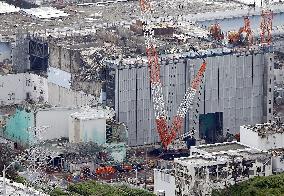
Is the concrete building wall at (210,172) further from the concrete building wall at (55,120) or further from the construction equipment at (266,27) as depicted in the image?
the construction equipment at (266,27)

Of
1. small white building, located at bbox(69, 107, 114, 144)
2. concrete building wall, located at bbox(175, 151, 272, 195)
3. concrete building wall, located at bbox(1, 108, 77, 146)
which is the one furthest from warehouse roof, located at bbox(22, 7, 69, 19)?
concrete building wall, located at bbox(175, 151, 272, 195)

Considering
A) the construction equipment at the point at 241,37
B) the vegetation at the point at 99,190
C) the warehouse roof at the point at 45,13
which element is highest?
the warehouse roof at the point at 45,13

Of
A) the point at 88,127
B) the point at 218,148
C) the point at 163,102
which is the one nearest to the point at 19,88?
the point at 163,102

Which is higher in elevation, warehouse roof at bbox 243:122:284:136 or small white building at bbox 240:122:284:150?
warehouse roof at bbox 243:122:284:136

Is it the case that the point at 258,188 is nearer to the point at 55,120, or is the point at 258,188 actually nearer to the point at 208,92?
the point at 55,120

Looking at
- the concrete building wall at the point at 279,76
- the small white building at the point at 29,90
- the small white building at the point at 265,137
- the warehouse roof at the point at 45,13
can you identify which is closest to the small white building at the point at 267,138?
the small white building at the point at 265,137

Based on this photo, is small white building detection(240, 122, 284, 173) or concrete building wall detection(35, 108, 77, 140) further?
concrete building wall detection(35, 108, 77, 140)

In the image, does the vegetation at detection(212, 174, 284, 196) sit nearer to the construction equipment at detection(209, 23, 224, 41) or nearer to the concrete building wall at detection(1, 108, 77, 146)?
the concrete building wall at detection(1, 108, 77, 146)
